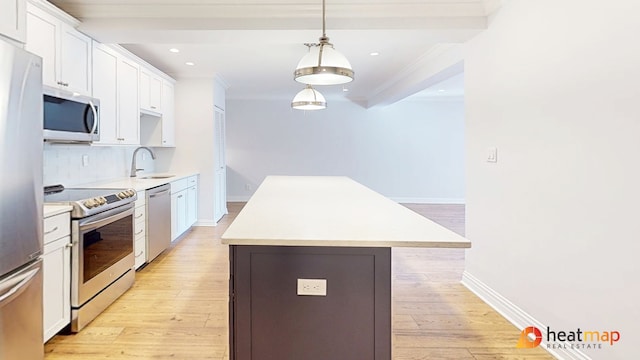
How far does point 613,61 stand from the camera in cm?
171

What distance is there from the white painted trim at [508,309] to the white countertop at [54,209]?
3001 mm

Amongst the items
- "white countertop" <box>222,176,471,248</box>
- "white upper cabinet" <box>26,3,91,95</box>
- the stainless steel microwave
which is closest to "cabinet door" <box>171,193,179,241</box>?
the stainless steel microwave

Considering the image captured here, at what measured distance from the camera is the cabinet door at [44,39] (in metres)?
2.38

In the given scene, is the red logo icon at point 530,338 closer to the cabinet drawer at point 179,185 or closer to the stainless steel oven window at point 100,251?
the stainless steel oven window at point 100,251

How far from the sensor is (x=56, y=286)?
218 cm

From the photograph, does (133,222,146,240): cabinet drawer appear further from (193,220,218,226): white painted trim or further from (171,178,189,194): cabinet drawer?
(193,220,218,226): white painted trim

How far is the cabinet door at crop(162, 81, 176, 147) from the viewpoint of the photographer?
5.05 metres

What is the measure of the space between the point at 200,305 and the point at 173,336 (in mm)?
465

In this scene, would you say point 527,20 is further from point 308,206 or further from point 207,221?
point 207,221

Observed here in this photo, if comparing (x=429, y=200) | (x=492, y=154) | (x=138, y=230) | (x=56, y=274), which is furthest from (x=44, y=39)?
(x=429, y=200)

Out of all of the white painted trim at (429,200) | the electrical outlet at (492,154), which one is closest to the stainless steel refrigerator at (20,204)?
the electrical outlet at (492,154)

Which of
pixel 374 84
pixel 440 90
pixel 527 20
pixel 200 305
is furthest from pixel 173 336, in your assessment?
pixel 440 90

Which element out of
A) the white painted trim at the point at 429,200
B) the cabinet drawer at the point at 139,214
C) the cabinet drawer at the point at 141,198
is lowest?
the white painted trim at the point at 429,200

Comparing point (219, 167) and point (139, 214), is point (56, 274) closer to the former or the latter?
point (139, 214)
